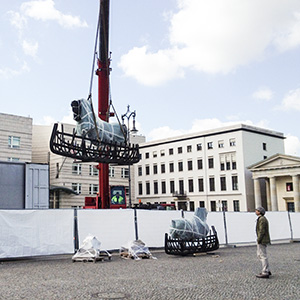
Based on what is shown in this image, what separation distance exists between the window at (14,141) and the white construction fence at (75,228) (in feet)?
153

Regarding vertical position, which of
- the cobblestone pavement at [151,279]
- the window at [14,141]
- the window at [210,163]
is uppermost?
the window at [14,141]

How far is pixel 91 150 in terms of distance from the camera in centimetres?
1755

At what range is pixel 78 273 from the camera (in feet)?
37.4

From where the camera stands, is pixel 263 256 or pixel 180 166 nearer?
pixel 263 256

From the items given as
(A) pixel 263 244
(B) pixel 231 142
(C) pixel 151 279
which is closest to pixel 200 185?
(B) pixel 231 142

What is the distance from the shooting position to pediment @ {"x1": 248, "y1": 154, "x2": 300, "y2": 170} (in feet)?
221

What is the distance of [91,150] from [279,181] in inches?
2391

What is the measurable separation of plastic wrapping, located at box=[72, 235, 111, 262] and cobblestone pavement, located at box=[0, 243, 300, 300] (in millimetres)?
355

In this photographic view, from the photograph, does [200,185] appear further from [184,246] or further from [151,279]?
[151,279]

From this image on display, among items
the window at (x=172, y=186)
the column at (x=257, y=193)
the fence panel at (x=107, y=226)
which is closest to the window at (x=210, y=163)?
the column at (x=257, y=193)

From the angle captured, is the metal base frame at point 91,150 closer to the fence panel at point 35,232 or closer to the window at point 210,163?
the fence panel at point 35,232

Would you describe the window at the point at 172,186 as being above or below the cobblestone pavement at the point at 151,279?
above

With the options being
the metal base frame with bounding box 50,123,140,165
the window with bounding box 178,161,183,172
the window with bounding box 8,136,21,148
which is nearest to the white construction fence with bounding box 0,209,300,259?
the metal base frame with bounding box 50,123,140,165

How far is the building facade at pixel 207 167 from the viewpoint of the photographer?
239 ft
